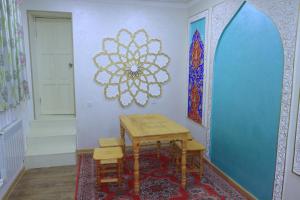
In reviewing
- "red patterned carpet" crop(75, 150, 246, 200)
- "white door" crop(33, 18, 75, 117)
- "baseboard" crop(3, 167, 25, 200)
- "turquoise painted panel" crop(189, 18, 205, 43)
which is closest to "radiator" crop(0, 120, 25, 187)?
"baseboard" crop(3, 167, 25, 200)

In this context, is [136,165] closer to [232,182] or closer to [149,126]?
[149,126]

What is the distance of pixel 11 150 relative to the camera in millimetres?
2795

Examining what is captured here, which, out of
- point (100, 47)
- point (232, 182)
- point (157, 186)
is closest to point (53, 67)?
point (100, 47)

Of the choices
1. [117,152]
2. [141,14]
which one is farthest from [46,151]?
[141,14]

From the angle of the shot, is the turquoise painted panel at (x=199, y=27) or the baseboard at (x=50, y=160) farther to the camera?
the turquoise painted panel at (x=199, y=27)

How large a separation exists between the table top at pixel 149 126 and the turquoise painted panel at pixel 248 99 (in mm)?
659

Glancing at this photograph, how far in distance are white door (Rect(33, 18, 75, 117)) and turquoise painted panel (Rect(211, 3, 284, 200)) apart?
2685 millimetres

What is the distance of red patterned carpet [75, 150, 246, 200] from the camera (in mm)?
2668

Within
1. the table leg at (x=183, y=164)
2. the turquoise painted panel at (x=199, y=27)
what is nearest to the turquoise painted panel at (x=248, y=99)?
the turquoise painted panel at (x=199, y=27)

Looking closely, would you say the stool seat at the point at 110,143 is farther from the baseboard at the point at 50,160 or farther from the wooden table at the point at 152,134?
the baseboard at the point at 50,160

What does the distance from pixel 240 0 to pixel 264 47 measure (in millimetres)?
705

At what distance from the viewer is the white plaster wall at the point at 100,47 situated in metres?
3.72

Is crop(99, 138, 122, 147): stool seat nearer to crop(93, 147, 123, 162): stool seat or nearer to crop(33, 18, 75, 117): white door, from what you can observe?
crop(93, 147, 123, 162): stool seat

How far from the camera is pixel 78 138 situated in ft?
13.0
